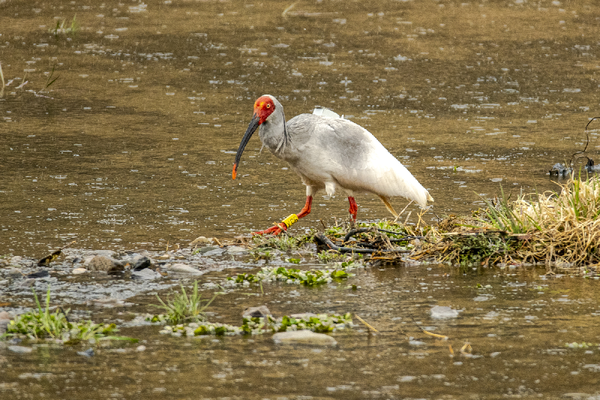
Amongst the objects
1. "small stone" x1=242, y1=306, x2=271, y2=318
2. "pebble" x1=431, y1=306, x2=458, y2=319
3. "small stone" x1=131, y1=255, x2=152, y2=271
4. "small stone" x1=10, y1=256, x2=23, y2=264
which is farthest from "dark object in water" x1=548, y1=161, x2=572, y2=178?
"small stone" x1=10, y1=256, x2=23, y2=264

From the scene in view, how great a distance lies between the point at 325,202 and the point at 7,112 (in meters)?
5.65

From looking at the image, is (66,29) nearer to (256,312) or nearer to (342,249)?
(342,249)

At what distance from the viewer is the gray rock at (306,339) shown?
15.1ft

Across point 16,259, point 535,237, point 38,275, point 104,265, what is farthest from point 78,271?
point 535,237

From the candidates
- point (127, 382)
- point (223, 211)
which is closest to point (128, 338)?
point (127, 382)

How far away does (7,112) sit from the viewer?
481 inches

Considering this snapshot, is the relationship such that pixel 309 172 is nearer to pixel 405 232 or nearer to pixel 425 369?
pixel 405 232

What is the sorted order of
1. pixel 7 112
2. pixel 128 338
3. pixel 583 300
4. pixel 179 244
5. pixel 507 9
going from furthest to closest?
pixel 507 9 → pixel 7 112 → pixel 179 244 → pixel 583 300 → pixel 128 338

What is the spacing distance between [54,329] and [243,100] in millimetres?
8862

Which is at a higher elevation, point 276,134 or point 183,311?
point 276,134

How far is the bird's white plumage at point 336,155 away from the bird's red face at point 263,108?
46 mm

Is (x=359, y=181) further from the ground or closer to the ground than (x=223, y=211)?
further from the ground

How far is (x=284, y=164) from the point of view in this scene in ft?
33.6

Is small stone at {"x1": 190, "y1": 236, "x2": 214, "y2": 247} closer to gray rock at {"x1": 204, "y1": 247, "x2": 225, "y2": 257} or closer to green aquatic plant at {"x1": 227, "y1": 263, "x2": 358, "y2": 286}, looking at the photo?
gray rock at {"x1": 204, "y1": 247, "x2": 225, "y2": 257}
